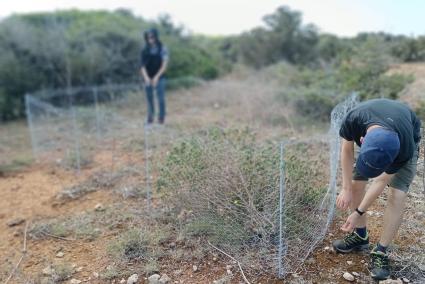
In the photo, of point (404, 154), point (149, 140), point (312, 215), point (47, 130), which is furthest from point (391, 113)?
point (47, 130)

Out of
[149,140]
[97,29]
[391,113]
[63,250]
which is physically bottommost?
[63,250]

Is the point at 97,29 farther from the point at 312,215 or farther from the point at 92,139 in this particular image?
the point at 312,215

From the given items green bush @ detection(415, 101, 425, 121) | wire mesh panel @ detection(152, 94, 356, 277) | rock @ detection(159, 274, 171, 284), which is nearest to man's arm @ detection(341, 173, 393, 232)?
wire mesh panel @ detection(152, 94, 356, 277)

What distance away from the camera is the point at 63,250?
148 inches

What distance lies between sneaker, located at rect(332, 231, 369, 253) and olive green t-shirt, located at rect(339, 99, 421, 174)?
0.75 meters

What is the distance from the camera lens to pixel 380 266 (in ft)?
9.57

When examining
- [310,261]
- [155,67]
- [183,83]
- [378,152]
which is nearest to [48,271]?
[310,261]

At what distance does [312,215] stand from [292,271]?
1.56 feet

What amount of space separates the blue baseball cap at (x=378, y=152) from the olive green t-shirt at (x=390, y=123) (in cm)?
11

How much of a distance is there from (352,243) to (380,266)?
0.30 metres

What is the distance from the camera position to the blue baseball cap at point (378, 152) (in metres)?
2.39

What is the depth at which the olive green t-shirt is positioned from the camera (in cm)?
256

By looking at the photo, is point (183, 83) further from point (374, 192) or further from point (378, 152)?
point (378, 152)

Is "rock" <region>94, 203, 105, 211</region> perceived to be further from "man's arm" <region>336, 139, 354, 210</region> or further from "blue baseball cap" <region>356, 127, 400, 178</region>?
"blue baseball cap" <region>356, 127, 400, 178</region>
